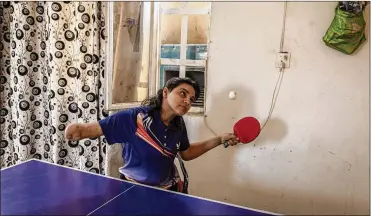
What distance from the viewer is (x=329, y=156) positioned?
1940 millimetres

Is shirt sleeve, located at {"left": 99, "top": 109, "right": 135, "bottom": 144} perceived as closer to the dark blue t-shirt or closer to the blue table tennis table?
the dark blue t-shirt

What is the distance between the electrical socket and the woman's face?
2.30ft

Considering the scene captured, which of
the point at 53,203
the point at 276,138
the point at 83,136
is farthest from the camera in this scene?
the point at 276,138

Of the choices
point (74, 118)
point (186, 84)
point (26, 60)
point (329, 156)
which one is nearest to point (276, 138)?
point (329, 156)

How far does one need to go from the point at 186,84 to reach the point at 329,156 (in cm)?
108

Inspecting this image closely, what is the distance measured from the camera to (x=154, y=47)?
2318 millimetres

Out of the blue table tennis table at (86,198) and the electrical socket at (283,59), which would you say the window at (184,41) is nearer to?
the electrical socket at (283,59)

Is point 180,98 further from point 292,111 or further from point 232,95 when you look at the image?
point 292,111

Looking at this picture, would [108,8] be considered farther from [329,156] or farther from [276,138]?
[329,156]

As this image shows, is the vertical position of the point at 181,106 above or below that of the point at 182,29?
below

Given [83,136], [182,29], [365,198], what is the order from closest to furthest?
[83,136]
[365,198]
[182,29]

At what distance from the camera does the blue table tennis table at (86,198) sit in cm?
112

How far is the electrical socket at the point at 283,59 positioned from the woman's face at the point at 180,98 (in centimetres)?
70

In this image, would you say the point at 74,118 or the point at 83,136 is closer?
the point at 83,136
